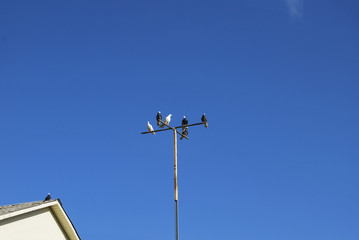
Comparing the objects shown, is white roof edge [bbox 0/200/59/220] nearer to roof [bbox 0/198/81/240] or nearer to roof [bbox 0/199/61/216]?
roof [bbox 0/198/81/240]

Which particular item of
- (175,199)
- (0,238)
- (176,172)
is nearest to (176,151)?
(176,172)

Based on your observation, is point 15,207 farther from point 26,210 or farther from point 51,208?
point 51,208

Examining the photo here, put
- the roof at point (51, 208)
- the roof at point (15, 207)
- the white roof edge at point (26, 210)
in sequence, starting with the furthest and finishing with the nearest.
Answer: the roof at point (15, 207), the roof at point (51, 208), the white roof edge at point (26, 210)

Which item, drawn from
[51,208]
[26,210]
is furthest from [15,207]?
[51,208]

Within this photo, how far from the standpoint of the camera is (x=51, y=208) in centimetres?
2328

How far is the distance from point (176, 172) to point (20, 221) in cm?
796

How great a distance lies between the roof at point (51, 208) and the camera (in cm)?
2002

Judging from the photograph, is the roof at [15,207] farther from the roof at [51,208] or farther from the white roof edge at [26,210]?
the white roof edge at [26,210]

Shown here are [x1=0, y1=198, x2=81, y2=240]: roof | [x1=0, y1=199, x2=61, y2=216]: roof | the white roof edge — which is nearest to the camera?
the white roof edge

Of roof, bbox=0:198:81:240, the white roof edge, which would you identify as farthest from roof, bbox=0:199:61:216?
the white roof edge

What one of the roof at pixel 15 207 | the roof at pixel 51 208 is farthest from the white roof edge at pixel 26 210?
the roof at pixel 15 207

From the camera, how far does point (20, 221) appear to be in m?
20.8

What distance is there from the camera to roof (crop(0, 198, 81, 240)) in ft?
65.7

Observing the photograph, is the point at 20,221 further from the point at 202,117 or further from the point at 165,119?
the point at 202,117
